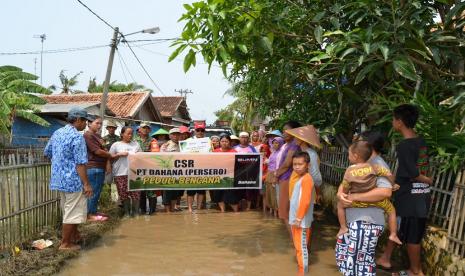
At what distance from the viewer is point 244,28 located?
412 centimetres

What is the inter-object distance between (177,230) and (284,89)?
10.0 ft

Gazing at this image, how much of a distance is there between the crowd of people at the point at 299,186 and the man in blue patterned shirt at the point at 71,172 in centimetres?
1

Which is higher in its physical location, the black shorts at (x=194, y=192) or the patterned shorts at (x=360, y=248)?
the patterned shorts at (x=360, y=248)

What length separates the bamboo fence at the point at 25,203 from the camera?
4562 mm

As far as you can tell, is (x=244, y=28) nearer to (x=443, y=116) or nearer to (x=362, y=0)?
(x=362, y=0)

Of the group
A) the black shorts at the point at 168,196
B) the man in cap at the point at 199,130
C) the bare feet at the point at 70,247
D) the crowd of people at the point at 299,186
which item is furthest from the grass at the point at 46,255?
the man in cap at the point at 199,130

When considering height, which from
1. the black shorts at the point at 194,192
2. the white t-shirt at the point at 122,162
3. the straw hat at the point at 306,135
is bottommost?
the black shorts at the point at 194,192

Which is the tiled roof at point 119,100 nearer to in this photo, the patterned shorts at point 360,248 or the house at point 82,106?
the house at point 82,106

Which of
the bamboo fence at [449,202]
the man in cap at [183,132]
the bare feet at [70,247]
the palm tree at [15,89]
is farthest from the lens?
the palm tree at [15,89]

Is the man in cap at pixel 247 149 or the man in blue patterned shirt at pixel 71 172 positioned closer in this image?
the man in blue patterned shirt at pixel 71 172

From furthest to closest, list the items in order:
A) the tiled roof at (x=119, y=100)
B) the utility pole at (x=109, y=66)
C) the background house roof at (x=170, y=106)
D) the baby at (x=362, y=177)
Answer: the background house roof at (x=170, y=106)
the tiled roof at (x=119, y=100)
the utility pole at (x=109, y=66)
the baby at (x=362, y=177)

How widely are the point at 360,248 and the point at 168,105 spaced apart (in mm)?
32888

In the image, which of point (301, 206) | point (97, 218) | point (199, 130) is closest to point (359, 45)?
point (301, 206)

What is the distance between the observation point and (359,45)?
404 centimetres
